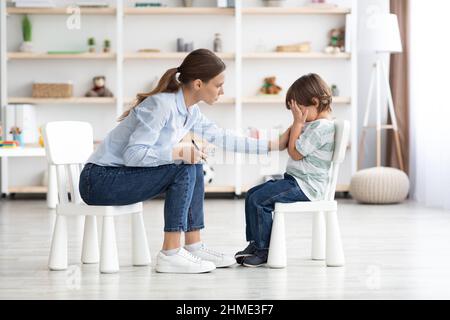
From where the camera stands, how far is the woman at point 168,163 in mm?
2955

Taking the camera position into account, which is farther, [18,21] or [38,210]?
[18,21]

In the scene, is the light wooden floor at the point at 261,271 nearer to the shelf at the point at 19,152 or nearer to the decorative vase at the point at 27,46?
the shelf at the point at 19,152

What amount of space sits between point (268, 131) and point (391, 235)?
8.41 feet

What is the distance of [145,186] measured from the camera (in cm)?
299

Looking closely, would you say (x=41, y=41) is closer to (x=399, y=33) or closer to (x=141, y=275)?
(x=399, y=33)

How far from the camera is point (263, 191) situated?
3.18 metres

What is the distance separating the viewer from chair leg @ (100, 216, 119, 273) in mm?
3002

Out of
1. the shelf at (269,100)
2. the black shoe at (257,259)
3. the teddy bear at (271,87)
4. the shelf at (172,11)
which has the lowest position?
the black shoe at (257,259)

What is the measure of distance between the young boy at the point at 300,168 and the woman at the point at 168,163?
0.15 meters

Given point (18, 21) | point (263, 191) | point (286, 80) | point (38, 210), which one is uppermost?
point (18, 21)

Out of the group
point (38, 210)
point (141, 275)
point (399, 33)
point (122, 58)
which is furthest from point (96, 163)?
point (399, 33)

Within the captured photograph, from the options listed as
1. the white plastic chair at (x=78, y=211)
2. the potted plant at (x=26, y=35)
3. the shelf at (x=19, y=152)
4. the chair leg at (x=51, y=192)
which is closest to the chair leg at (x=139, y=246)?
the white plastic chair at (x=78, y=211)
